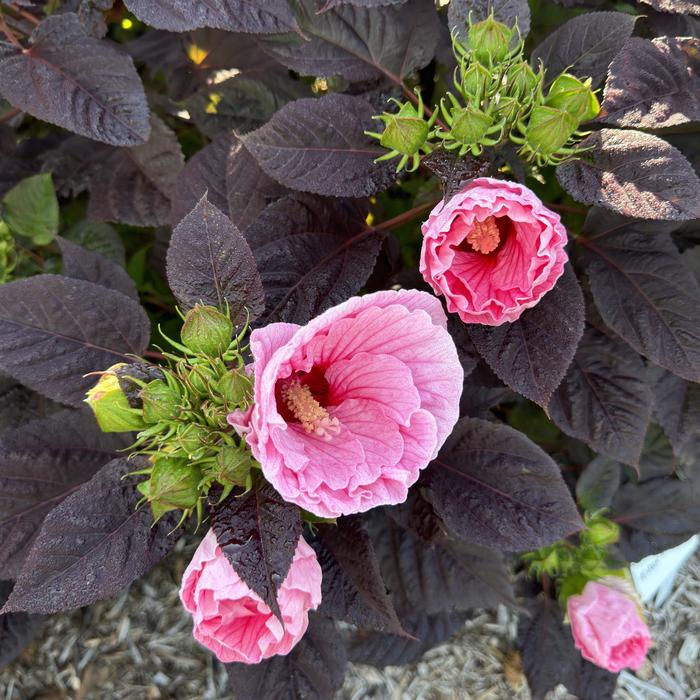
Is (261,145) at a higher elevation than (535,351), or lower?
higher

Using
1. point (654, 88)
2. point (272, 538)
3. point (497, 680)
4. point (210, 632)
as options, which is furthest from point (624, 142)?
point (497, 680)

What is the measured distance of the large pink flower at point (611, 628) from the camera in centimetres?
122

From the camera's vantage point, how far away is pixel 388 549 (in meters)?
1.29

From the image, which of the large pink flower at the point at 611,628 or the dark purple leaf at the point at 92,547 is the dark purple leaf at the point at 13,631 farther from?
the large pink flower at the point at 611,628

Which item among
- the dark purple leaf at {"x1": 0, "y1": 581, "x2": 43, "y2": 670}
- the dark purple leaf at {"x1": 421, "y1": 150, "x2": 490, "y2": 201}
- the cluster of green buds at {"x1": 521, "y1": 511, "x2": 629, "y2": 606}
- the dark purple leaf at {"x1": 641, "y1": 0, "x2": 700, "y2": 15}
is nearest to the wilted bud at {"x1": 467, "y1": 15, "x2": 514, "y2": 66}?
the dark purple leaf at {"x1": 421, "y1": 150, "x2": 490, "y2": 201}

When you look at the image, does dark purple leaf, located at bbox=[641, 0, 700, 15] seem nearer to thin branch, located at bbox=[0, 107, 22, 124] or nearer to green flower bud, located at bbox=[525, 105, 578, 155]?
green flower bud, located at bbox=[525, 105, 578, 155]

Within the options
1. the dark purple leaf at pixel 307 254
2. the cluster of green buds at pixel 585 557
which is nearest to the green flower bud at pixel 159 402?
the dark purple leaf at pixel 307 254

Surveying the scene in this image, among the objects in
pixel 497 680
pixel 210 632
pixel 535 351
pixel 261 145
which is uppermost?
pixel 261 145

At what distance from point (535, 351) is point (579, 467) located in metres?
0.74

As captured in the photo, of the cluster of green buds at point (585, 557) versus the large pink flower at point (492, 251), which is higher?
the large pink flower at point (492, 251)

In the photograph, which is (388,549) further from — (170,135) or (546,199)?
(170,135)

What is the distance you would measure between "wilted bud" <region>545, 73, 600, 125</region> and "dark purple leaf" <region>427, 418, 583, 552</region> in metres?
0.43

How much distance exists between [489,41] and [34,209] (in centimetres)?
89

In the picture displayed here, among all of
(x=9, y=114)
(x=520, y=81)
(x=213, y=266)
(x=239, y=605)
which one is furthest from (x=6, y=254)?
(x=520, y=81)
